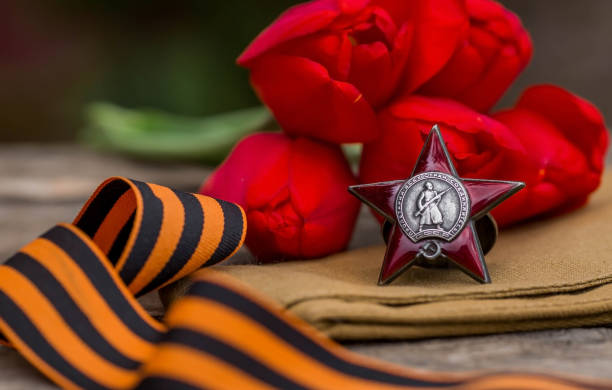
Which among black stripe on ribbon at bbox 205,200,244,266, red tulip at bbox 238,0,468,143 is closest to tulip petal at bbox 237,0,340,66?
red tulip at bbox 238,0,468,143

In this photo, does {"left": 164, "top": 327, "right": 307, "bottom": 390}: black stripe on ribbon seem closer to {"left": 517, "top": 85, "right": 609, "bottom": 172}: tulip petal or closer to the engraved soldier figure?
the engraved soldier figure

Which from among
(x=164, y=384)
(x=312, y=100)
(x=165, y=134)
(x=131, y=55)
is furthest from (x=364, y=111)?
(x=131, y=55)

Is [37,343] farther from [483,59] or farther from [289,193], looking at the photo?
[483,59]

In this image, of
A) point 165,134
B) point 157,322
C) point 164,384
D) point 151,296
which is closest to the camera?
point 164,384

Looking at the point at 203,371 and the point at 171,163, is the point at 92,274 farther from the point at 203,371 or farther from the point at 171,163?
the point at 171,163

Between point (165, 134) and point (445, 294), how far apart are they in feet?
3.00

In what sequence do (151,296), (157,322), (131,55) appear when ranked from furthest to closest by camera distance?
(131,55)
(151,296)
(157,322)

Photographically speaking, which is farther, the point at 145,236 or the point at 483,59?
the point at 483,59

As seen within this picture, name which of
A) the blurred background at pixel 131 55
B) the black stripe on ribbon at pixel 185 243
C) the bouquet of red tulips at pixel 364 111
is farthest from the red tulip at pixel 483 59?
the blurred background at pixel 131 55

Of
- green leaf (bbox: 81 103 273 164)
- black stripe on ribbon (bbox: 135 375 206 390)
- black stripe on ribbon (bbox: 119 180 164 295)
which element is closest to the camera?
black stripe on ribbon (bbox: 135 375 206 390)

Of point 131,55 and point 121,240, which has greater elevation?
point 131,55

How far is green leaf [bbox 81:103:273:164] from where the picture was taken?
1.06 m

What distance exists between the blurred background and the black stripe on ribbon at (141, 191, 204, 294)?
157 centimetres

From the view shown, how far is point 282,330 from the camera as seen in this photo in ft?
1.21
